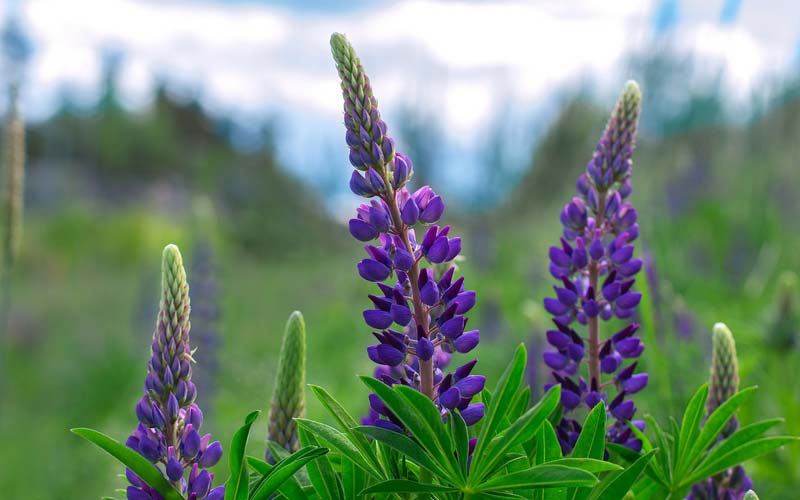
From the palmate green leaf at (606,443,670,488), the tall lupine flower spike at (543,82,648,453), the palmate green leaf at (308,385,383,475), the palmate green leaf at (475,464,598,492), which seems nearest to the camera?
the palmate green leaf at (475,464,598,492)

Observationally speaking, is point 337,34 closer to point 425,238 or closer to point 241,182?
point 425,238

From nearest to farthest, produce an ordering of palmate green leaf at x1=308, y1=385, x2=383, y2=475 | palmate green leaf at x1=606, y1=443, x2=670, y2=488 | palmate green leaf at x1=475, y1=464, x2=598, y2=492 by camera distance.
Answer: palmate green leaf at x1=475, y1=464, x2=598, y2=492 → palmate green leaf at x1=308, y1=385, x2=383, y2=475 → palmate green leaf at x1=606, y1=443, x2=670, y2=488

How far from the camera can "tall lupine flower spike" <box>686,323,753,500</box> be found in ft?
3.13

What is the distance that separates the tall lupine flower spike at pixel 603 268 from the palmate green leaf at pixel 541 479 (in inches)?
10.6

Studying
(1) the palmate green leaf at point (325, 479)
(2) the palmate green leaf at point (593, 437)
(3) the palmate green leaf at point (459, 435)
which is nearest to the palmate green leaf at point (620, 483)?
(2) the palmate green leaf at point (593, 437)

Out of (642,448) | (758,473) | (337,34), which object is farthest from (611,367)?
(758,473)

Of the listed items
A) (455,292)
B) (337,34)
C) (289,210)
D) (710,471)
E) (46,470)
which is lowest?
(46,470)

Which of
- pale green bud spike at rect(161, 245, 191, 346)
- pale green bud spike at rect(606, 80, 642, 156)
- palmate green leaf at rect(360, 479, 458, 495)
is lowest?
palmate green leaf at rect(360, 479, 458, 495)

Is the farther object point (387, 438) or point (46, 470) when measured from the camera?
point (46, 470)

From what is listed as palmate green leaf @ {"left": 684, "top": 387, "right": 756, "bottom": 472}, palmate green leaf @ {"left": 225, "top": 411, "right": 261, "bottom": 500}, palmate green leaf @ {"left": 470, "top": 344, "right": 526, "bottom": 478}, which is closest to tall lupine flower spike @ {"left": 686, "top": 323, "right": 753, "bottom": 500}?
palmate green leaf @ {"left": 684, "top": 387, "right": 756, "bottom": 472}

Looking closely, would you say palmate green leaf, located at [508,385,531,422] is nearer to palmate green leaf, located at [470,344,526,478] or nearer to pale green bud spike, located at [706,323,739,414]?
palmate green leaf, located at [470,344,526,478]

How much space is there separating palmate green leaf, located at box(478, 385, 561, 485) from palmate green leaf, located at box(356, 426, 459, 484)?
0.03m

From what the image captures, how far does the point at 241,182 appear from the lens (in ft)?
132

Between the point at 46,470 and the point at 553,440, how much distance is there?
6.28 metres
